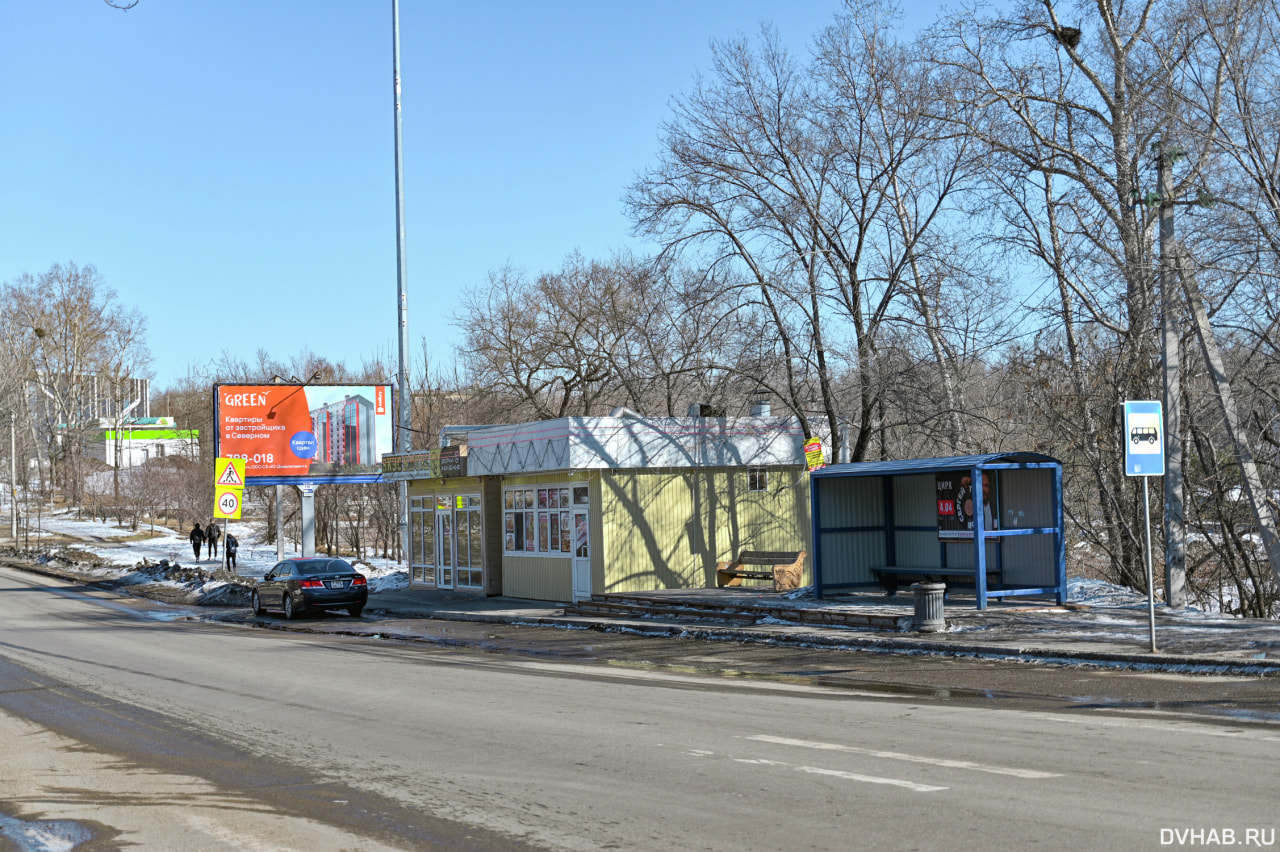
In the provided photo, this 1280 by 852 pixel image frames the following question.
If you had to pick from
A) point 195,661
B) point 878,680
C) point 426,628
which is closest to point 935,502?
point 878,680

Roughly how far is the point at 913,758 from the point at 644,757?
2.12m

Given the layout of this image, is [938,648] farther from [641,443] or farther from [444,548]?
[444,548]

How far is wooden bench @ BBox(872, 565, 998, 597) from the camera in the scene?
21000mm

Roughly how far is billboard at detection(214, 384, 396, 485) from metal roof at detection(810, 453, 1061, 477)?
22.7m

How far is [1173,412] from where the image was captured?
57.5 feet

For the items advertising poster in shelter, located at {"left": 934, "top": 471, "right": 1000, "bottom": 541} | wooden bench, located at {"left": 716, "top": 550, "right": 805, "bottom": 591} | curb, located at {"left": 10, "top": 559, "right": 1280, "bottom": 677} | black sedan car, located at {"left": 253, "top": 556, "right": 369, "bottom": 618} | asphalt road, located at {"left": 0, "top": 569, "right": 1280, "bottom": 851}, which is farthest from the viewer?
black sedan car, located at {"left": 253, "top": 556, "right": 369, "bottom": 618}

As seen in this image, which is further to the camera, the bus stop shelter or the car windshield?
the car windshield

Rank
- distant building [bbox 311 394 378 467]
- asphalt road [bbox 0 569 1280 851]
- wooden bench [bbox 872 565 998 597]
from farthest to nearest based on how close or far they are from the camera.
Result: distant building [bbox 311 394 378 467] < wooden bench [bbox 872 565 998 597] < asphalt road [bbox 0 569 1280 851]

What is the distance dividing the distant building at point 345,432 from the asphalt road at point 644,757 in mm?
24098

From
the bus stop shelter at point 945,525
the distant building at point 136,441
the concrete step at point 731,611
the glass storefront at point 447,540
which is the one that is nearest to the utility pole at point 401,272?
the glass storefront at point 447,540

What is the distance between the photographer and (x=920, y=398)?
27.9 metres

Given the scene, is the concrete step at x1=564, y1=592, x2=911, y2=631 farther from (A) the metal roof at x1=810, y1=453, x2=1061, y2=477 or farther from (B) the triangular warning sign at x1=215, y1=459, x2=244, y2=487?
(B) the triangular warning sign at x1=215, y1=459, x2=244, y2=487

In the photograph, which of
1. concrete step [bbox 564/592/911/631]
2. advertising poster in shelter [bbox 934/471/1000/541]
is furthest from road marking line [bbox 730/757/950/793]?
advertising poster in shelter [bbox 934/471/1000/541]

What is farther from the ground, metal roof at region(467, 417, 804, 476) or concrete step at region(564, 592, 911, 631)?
metal roof at region(467, 417, 804, 476)
